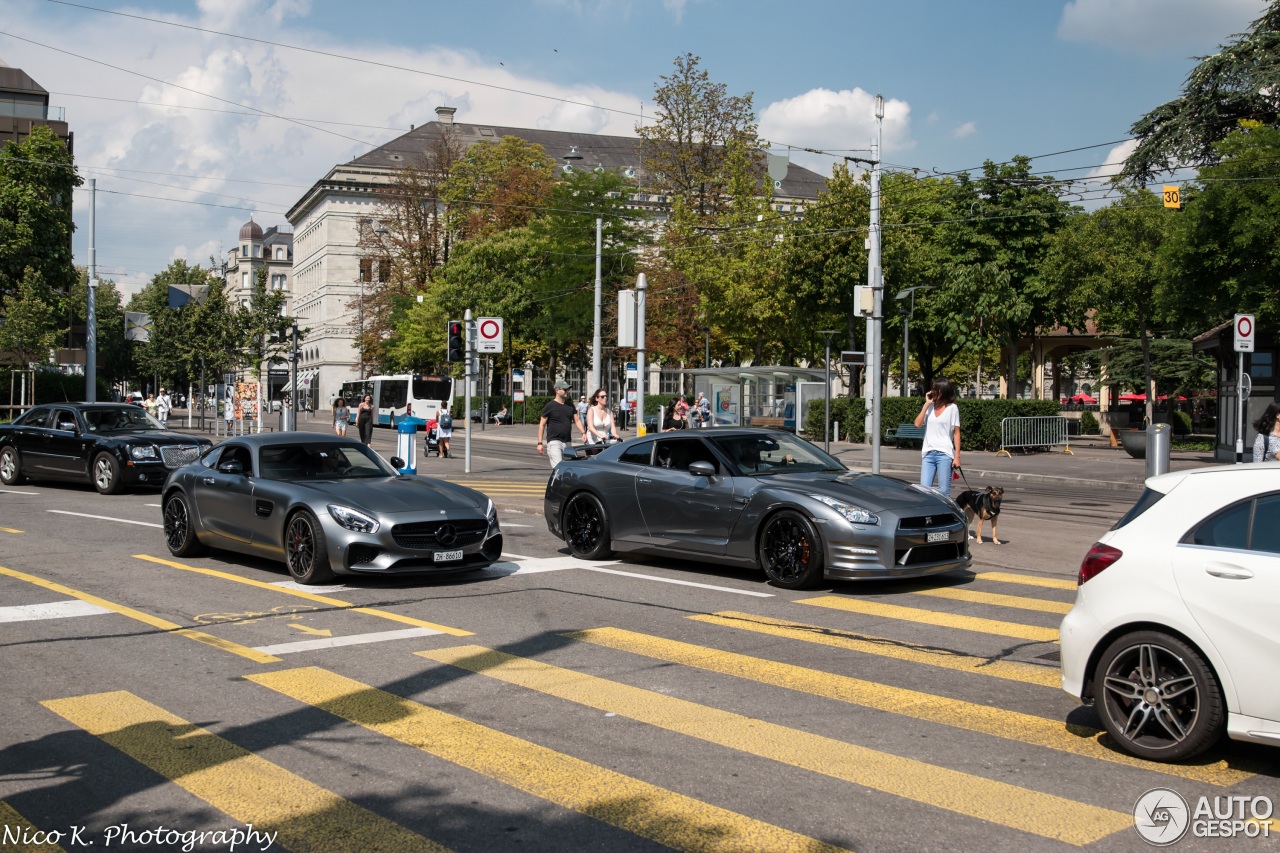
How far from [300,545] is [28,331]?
39.7m

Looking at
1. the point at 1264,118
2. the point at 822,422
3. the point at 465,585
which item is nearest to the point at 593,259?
the point at 822,422

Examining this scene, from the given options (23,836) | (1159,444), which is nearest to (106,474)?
(1159,444)

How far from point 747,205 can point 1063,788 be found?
54514 mm

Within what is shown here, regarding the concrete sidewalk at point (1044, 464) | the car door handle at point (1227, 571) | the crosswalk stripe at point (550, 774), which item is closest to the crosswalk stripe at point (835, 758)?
the crosswalk stripe at point (550, 774)

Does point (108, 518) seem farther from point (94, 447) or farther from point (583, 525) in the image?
point (583, 525)

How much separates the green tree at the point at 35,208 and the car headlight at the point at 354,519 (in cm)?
4602

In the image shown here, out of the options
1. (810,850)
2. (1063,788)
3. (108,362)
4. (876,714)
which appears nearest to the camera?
(810,850)

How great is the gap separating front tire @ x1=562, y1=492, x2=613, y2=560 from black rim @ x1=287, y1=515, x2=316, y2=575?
2.95 m

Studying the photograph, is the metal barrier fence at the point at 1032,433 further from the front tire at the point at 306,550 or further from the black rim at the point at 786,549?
the front tire at the point at 306,550

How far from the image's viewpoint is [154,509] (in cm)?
1778

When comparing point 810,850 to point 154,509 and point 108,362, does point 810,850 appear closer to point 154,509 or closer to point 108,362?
point 154,509

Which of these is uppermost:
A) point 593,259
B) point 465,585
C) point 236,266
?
point 236,266

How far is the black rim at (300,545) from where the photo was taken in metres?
10.7

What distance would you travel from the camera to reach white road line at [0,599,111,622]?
29.6ft
